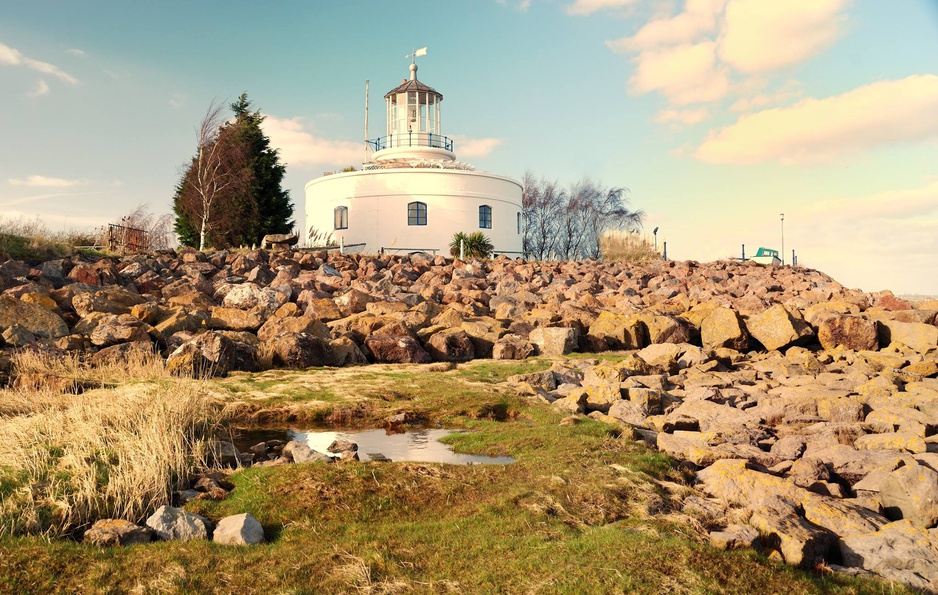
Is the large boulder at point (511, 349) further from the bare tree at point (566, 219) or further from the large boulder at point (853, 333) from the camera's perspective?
the bare tree at point (566, 219)

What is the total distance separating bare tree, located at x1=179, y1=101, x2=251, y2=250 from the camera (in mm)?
33031

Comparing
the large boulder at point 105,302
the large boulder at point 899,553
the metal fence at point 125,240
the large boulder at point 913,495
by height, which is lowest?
the large boulder at point 899,553

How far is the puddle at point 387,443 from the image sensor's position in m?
9.02

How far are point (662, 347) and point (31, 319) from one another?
1295 cm

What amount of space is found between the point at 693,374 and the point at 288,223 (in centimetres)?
2516

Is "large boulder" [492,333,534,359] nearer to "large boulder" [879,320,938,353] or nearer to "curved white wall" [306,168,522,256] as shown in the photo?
"large boulder" [879,320,938,353]

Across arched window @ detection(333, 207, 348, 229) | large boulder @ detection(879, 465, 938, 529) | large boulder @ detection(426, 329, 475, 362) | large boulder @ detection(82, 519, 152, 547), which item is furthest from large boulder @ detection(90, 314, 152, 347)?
arched window @ detection(333, 207, 348, 229)

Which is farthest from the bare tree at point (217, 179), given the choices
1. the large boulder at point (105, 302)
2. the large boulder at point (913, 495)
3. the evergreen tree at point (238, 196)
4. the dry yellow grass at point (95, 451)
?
the large boulder at point (913, 495)

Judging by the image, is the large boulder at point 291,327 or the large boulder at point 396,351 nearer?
the large boulder at point 396,351

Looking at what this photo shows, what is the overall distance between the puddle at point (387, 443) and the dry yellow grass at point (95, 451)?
2.36 ft

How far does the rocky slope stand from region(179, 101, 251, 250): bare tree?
23.3 feet

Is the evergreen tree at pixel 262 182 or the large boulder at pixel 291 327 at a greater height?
the evergreen tree at pixel 262 182

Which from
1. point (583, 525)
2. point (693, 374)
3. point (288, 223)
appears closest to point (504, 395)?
point (693, 374)

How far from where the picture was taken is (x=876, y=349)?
1698 centimetres
